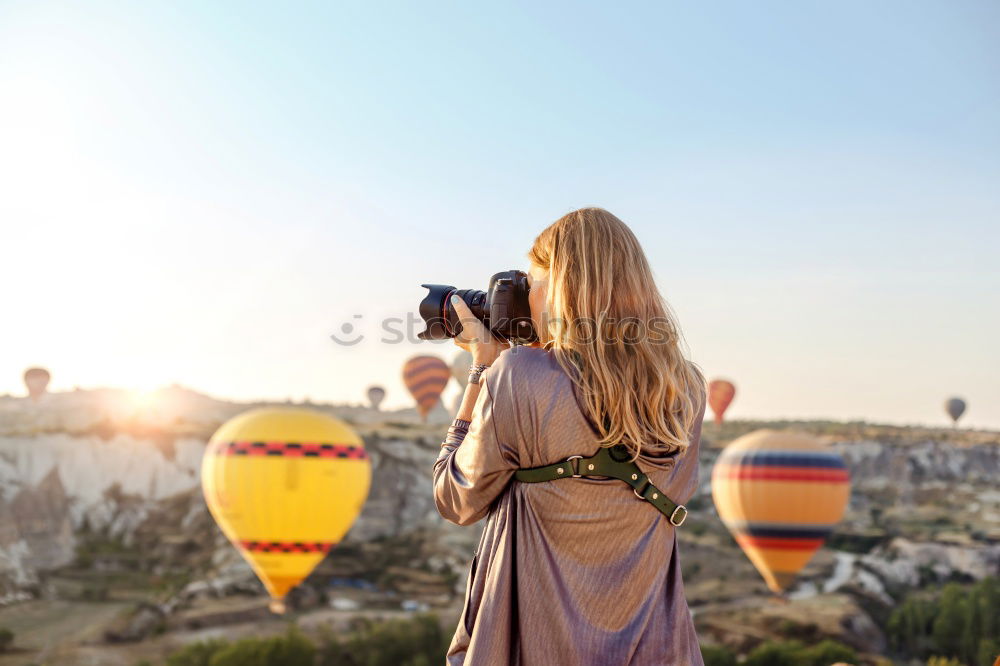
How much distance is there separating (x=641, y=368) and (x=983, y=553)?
33.9m

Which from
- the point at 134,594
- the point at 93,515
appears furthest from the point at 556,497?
the point at 93,515

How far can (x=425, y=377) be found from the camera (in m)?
38.0

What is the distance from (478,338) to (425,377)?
36.1 m

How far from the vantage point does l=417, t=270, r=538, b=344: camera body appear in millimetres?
2025

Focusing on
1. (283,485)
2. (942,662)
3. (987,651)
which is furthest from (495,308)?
(987,651)

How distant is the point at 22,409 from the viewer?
43469 millimetres

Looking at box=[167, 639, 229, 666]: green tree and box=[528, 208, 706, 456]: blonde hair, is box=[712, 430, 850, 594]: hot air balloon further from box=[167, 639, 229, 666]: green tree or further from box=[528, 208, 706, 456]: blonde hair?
box=[528, 208, 706, 456]: blonde hair

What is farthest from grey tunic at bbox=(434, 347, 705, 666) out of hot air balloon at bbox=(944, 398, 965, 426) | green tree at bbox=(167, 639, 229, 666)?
hot air balloon at bbox=(944, 398, 965, 426)

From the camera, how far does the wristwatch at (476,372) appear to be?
1.99m

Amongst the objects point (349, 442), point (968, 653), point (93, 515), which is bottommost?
point (968, 653)

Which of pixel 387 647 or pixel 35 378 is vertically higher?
pixel 35 378

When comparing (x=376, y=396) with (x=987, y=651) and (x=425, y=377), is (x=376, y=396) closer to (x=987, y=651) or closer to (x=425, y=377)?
(x=425, y=377)

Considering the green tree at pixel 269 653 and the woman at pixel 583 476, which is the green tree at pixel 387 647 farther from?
the woman at pixel 583 476

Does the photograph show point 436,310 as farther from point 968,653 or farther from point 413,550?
point 413,550
